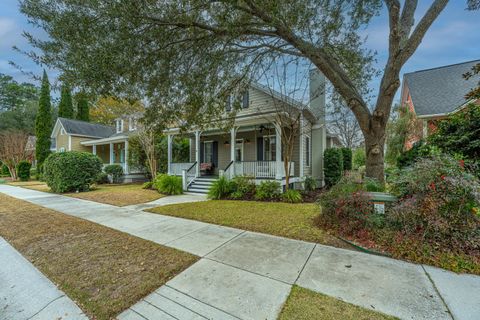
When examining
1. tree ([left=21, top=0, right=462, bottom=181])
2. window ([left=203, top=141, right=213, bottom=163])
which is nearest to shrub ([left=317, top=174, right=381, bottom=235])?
tree ([left=21, top=0, right=462, bottom=181])

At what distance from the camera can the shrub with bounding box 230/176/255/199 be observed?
9.04 meters

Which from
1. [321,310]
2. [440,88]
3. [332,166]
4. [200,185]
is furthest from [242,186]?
[440,88]

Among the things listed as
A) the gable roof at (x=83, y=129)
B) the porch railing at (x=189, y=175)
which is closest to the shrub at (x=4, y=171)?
the gable roof at (x=83, y=129)

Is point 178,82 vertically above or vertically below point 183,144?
above

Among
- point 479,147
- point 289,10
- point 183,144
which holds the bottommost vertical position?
point 479,147

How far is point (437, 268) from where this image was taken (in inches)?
120

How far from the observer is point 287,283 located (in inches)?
105

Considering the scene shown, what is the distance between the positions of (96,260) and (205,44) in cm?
551

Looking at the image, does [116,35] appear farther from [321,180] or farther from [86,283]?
[321,180]

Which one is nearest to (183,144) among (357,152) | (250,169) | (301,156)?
(250,169)

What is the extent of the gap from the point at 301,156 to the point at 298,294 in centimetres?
869

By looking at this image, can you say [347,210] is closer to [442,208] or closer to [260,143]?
[442,208]

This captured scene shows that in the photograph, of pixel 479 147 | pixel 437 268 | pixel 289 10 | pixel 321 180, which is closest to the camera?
pixel 437 268

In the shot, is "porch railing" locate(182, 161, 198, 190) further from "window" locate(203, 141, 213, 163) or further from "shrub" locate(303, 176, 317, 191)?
"shrub" locate(303, 176, 317, 191)
